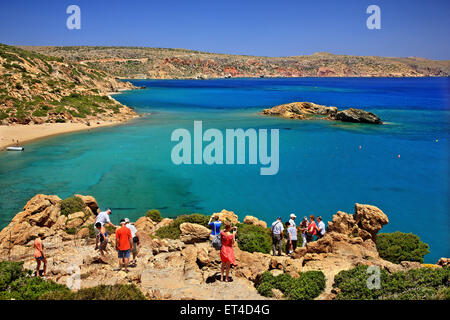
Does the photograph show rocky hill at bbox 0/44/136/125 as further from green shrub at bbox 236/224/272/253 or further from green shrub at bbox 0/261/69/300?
green shrub at bbox 236/224/272/253

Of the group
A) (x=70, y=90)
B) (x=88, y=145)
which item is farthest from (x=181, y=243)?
(x=70, y=90)

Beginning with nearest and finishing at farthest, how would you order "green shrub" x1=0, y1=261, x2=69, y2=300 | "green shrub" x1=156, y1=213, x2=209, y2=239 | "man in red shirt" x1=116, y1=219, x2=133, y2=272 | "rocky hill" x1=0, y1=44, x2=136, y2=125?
"green shrub" x1=0, y1=261, x2=69, y2=300 → "man in red shirt" x1=116, y1=219, x2=133, y2=272 → "green shrub" x1=156, y1=213, x2=209, y2=239 → "rocky hill" x1=0, y1=44, x2=136, y2=125

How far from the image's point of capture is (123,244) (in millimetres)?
9922

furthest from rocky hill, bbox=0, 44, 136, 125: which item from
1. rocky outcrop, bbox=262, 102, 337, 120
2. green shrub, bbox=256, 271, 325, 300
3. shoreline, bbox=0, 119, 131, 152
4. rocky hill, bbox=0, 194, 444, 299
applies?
green shrub, bbox=256, 271, 325, 300

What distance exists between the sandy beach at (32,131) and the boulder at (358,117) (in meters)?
37.2

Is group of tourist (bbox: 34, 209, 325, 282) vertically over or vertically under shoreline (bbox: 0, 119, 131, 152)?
under

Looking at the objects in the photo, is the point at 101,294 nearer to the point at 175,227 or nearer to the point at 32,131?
the point at 175,227

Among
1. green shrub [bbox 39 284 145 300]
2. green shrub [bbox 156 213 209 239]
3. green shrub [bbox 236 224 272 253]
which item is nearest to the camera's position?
green shrub [bbox 39 284 145 300]

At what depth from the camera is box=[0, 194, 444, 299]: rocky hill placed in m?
9.02

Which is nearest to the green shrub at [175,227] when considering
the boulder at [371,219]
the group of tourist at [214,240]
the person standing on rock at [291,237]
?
the group of tourist at [214,240]

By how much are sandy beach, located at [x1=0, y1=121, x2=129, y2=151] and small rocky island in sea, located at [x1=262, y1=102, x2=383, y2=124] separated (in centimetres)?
3051

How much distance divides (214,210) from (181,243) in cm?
770

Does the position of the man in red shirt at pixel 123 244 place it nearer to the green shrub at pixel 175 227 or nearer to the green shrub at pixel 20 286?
the green shrub at pixel 20 286

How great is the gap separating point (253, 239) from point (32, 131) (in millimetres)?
35618
